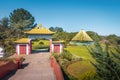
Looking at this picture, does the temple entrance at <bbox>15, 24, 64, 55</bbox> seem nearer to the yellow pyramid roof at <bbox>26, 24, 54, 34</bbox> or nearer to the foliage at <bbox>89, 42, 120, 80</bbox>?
the yellow pyramid roof at <bbox>26, 24, 54, 34</bbox>

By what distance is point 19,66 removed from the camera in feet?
78.1

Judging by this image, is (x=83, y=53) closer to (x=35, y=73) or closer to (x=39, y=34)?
(x=39, y=34)

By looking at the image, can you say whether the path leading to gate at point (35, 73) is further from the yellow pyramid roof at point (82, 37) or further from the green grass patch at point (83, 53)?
the yellow pyramid roof at point (82, 37)

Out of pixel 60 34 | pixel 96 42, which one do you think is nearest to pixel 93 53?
pixel 96 42

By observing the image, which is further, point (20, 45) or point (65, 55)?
point (20, 45)

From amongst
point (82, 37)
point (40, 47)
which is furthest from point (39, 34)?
point (82, 37)

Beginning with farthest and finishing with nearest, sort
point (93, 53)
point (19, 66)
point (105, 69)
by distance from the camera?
1. point (19, 66)
2. point (105, 69)
3. point (93, 53)

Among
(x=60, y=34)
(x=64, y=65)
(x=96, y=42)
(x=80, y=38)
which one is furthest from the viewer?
(x=60, y=34)

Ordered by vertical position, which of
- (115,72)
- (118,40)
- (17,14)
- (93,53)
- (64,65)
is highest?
(17,14)

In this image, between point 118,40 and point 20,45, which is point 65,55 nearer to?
point 20,45

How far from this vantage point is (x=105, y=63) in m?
7.78

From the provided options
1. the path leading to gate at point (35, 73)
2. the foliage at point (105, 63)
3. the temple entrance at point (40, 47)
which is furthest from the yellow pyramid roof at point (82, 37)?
the foliage at point (105, 63)

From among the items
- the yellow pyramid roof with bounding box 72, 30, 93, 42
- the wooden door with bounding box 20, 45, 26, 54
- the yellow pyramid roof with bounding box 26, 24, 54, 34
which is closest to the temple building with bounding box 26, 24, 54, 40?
the yellow pyramid roof with bounding box 26, 24, 54, 34

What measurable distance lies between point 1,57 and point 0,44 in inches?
562
